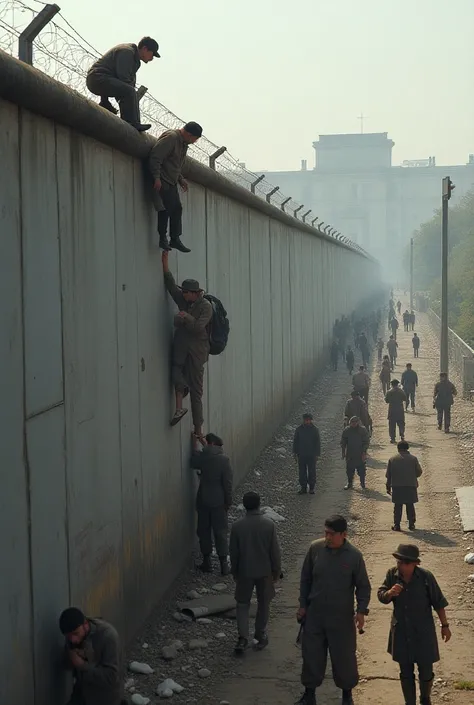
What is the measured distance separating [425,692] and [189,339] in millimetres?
4462

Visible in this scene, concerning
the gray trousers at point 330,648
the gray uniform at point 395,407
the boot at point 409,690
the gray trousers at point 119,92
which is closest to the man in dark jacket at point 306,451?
the gray uniform at point 395,407

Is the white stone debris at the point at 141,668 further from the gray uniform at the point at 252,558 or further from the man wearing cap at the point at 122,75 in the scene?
the man wearing cap at the point at 122,75

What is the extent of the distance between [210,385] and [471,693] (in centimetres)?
590

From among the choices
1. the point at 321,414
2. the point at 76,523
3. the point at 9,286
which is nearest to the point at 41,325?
the point at 9,286

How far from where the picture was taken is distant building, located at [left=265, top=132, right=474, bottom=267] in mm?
169125

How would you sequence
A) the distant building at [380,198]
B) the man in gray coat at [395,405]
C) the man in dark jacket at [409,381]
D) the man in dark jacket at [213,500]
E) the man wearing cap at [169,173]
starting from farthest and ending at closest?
the distant building at [380,198], the man in dark jacket at [409,381], the man in gray coat at [395,405], the man in dark jacket at [213,500], the man wearing cap at [169,173]

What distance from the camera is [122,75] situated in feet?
31.9

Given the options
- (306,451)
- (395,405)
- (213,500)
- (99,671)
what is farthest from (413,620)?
(395,405)

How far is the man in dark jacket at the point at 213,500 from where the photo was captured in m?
11.7

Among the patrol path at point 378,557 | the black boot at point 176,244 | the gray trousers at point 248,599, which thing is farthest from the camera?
the black boot at point 176,244

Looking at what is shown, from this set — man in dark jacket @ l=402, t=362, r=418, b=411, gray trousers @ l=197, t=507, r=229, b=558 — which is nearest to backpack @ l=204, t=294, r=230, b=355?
gray trousers @ l=197, t=507, r=229, b=558

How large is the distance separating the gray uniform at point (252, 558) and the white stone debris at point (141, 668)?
39.2 inches

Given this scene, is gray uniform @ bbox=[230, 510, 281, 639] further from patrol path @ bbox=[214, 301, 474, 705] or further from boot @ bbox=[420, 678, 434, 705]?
boot @ bbox=[420, 678, 434, 705]

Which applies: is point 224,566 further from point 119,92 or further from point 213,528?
point 119,92
